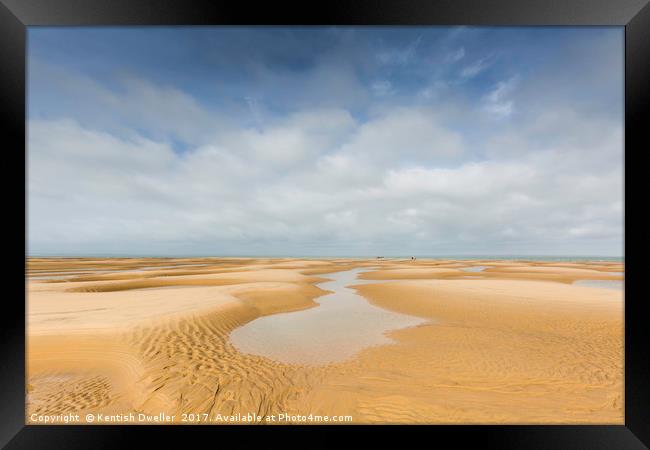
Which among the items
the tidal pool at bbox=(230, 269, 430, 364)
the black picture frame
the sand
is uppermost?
the black picture frame

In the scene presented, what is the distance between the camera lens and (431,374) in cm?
546

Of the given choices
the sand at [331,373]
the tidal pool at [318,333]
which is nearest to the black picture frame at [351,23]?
the sand at [331,373]

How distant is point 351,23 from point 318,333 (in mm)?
8384

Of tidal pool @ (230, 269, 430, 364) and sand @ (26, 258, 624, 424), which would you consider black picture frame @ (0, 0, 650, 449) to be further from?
tidal pool @ (230, 269, 430, 364)

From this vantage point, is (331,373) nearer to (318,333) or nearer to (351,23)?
(318,333)

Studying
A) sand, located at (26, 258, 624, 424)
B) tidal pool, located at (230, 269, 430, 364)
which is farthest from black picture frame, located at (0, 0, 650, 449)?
tidal pool, located at (230, 269, 430, 364)

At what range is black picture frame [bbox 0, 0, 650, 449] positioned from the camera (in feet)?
9.11

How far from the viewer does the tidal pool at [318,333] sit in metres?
6.61

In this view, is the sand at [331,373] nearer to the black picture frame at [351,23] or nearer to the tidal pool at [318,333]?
the tidal pool at [318,333]

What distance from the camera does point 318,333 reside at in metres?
8.27

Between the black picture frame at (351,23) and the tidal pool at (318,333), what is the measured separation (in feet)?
12.3

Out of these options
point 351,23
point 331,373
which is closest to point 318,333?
point 331,373

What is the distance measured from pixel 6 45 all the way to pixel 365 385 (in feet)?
25.3

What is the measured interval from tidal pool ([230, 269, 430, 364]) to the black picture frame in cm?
375
